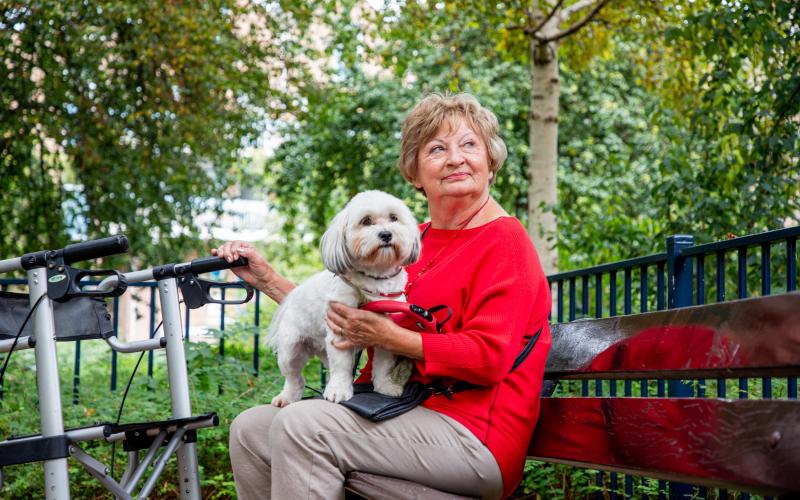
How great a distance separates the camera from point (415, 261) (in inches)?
112

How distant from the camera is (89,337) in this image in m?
2.98

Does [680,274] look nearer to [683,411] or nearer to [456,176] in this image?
[456,176]

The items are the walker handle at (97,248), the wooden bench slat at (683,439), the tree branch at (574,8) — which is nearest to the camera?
the wooden bench slat at (683,439)

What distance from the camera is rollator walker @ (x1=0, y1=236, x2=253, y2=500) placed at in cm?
241

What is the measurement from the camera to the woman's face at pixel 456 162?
2914 millimetres

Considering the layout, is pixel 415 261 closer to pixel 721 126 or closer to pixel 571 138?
pixel 721 126

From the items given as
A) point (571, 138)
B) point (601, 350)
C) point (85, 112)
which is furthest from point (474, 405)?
point (571, 138)

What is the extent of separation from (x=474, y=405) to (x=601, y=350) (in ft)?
1.42

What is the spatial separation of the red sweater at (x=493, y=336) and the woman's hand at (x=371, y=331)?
0.15ft

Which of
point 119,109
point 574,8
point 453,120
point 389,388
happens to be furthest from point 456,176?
point 119,109

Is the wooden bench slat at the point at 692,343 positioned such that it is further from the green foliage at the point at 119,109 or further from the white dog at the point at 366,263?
the green foliage at the point at 119,109

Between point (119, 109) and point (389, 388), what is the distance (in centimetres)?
872

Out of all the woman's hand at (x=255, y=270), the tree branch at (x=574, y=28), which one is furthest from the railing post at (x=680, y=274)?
the tree branch at (x=574, y=28)

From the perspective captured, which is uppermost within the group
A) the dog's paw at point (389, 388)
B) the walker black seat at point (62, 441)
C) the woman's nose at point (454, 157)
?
the woman's nose at point (454, 157)
